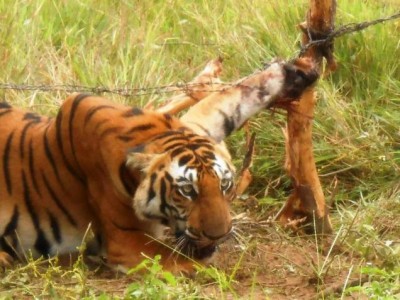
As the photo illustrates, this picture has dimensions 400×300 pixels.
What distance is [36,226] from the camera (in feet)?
16.1

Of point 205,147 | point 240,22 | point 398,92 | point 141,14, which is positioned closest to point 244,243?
point 205,147

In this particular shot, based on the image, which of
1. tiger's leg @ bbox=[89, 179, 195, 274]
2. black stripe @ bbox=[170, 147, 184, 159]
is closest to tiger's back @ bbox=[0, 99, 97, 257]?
tiger's leg @ bbox=[89, 179, 195, 274]

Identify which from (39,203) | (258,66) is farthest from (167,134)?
(258,66)

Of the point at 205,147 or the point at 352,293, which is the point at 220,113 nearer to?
the point at 205,147

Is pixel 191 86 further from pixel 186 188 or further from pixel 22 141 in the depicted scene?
pixel 186 188

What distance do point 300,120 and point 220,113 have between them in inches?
15.2

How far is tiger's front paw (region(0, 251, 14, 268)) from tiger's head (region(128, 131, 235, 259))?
63 cm

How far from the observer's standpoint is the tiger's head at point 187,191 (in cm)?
439

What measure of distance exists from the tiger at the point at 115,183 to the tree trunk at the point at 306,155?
5.4 inches

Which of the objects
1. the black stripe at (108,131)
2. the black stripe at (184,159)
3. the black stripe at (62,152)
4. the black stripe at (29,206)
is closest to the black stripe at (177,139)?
the black stripe at (184,159)

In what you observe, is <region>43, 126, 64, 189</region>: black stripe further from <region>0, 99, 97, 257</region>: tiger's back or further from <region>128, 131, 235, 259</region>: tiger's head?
<region>128, 131, 235, 259</region>: tiger's head

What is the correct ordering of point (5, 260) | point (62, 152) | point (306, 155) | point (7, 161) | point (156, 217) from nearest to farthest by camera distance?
point (156, 217)
point (5, 260)
point (62, 152)
point (7, 161)
point (306, 155)

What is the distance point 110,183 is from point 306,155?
996 millimetres

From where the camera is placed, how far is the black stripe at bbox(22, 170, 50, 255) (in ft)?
16.1
